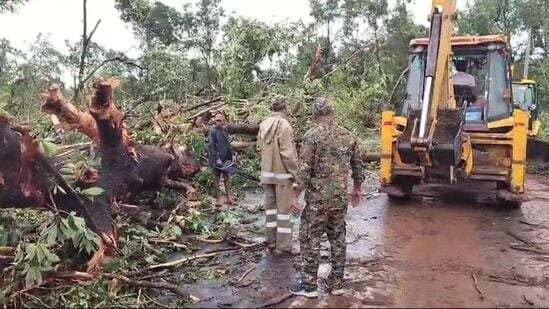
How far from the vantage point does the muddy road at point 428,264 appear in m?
4.94

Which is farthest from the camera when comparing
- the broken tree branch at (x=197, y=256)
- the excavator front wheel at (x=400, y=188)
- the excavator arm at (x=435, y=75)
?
the excavator front wheel at (x=400, y=188)

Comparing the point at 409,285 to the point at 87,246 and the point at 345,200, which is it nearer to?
the point at 345,200

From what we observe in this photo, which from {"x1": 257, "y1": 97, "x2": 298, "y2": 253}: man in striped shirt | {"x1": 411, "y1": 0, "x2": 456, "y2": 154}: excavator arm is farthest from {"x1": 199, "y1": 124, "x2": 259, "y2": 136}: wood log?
{"x1": 257, "y1": 97, "x2": 298, "y2": 253}: man in striped shirt

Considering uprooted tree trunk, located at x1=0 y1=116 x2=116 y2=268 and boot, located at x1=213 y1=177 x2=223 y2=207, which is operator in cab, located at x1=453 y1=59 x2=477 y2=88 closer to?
boot, located at x1=213 y1=177 x2=223 y2=207

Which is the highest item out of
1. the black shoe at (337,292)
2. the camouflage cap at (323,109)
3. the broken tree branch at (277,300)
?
the camouflage cap at (323,109)

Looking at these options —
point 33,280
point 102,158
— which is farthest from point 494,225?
point 33,280

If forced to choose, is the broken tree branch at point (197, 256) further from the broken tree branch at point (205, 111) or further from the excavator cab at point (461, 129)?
the broken tree branch at point (205, 111)

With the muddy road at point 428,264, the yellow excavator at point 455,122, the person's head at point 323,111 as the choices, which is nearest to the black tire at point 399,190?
the yellow excavator at point 455,122

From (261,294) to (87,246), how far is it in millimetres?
1647

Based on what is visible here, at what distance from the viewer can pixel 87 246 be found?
5363mm

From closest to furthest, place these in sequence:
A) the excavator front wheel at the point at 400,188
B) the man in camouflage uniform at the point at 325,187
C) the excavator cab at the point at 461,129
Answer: the man in camouflage uniform at the point at 325,187, the excavator cab at the point at 461,129, the excavator front wheel at the point at 400,188

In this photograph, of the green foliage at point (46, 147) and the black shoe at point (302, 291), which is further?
the green foliage at point (46, 147)

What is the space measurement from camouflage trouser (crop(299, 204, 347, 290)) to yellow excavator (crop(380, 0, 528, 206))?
2.99m

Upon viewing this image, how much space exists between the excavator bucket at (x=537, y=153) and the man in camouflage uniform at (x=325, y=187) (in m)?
9.52
